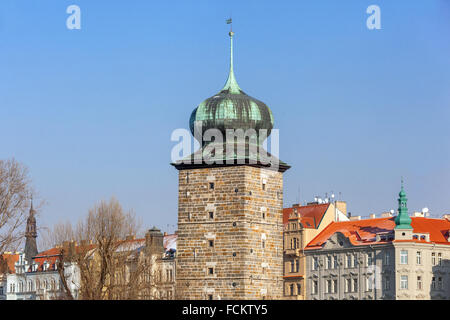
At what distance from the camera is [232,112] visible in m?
96.1

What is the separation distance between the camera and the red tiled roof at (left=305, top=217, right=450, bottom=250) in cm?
10925

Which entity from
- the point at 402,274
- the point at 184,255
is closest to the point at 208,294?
the point at 184,255

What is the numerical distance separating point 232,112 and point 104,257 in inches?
693

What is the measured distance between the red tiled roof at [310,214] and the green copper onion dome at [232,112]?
19.6 metres

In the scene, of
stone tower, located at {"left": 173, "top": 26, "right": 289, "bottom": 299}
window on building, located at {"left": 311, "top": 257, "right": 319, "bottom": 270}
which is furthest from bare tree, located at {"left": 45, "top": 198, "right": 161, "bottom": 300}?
window on building, located at {"left": 311, "top": 257, "right": 319, "bottom": 270}

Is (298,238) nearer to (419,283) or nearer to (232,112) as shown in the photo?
(419,283)

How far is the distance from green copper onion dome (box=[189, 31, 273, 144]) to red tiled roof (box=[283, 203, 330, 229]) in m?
19.6

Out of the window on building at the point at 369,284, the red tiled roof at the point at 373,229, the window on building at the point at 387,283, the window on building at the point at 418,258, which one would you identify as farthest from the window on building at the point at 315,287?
the window on building at the point at 418,258

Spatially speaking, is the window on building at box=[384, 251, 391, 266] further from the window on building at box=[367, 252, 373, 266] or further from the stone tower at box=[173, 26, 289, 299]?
the stone tower at box=[173, 26, 289, 299]

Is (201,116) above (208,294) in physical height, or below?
above
